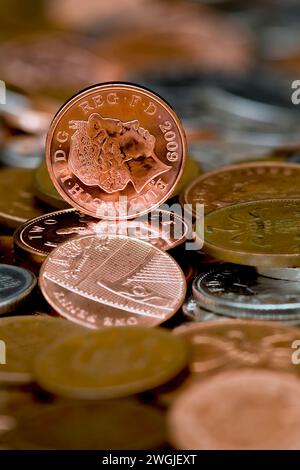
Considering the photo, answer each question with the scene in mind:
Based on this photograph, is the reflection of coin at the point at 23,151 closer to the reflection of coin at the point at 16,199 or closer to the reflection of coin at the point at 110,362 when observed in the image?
the reflection of coin at the point at 16,199

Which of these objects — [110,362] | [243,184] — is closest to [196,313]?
[110,362]

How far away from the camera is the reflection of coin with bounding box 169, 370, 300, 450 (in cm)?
98

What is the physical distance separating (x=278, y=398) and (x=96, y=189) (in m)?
0.50

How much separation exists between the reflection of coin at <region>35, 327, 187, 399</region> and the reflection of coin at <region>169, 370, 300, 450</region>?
5cm

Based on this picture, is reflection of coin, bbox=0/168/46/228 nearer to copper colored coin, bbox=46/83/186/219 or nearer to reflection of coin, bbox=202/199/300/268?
copper colored coin, bbox=46/83/186/219

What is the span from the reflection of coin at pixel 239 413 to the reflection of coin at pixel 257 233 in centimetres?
22

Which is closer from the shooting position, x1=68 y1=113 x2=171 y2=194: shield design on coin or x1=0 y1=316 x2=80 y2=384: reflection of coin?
x1=0 y1=316 x2=80 y2=384: reflection of coin

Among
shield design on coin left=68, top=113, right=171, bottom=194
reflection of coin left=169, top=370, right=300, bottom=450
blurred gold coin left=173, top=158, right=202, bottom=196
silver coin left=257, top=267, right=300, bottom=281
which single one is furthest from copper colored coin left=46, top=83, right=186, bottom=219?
reflection of coin left=169, top=370, right=300, bottom=450

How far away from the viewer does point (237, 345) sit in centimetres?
117

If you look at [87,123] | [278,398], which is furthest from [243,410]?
[87,123]

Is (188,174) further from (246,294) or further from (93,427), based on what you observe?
(93,427)

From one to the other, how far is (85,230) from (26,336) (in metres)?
0.25

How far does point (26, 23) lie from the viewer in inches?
129

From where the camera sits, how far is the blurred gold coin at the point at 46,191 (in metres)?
1.50
